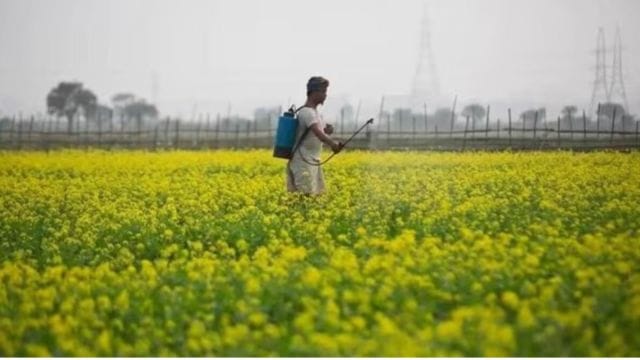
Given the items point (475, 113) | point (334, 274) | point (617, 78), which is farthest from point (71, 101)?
point (334, 274)

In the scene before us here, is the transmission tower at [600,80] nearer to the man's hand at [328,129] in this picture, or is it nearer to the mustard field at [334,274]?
the mustard field at [334,274]

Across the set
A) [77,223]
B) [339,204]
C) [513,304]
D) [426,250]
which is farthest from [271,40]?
[513,304]

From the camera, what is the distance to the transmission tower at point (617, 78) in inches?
354

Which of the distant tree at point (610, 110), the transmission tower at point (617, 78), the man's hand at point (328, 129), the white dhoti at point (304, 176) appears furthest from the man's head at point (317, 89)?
the distant tree at point (610, 110)

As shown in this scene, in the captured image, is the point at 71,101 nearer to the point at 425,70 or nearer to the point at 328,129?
the point at 425,70

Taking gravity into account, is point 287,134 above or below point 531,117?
below

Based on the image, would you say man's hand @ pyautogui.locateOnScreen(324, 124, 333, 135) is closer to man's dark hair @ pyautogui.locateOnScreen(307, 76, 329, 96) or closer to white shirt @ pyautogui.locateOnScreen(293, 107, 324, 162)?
white shirt @ pyautogui.locateOnScreen(293, 107, 324, 162)

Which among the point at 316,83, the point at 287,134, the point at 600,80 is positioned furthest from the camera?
the point at 600,80

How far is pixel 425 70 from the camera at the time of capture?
1476cm

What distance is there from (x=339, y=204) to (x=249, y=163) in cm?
631

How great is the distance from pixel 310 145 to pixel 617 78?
6602 millimetres

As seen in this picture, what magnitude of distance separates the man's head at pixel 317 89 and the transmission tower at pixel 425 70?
3058mm

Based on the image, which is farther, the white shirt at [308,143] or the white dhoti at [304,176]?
the white dhoti at [304,176]

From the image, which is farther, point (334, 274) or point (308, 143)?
point (308, 143)
